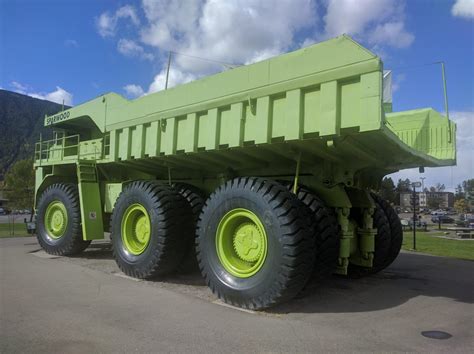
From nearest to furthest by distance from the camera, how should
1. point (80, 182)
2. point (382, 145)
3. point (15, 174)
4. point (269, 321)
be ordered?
point (269, 321) → point (382, 145) → point (80, 182) → point (15, 174)

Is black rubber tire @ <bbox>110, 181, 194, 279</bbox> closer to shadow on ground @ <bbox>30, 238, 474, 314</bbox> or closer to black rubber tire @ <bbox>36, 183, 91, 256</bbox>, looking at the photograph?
shadow on ground @ <bbox>30, 238, 474, 314</bbox>

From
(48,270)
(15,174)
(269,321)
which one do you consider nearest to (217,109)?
(269,321)

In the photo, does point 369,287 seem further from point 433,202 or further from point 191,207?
point 433,202

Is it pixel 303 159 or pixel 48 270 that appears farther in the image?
pixel 48 270

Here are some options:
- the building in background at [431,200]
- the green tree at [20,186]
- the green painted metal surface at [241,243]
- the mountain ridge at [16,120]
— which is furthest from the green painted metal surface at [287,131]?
the building in background at [431,200]

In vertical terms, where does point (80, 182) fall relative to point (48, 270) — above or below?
above

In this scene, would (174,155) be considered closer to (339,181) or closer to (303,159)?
(303,159)

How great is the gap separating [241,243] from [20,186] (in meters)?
24.1

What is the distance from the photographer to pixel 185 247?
792 centimetres

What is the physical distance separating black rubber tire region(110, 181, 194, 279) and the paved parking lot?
0.95ft

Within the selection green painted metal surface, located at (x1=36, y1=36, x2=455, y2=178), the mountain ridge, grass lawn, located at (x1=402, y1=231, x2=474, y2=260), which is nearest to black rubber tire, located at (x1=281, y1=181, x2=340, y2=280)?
green painted metal surface, located at (x1=36, y1=36, x2=455, y2=178)

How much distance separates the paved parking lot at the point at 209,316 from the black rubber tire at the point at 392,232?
17.8 inches

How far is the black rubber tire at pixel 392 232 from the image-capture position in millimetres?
8867

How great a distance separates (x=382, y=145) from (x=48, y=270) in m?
7.07
